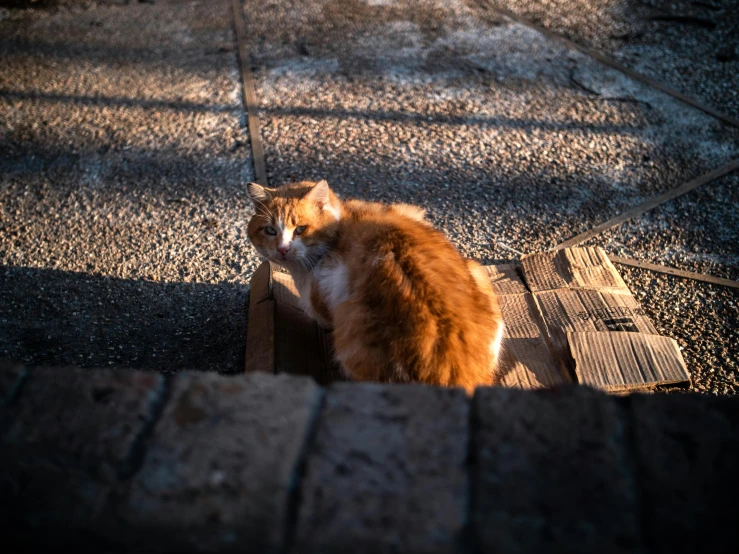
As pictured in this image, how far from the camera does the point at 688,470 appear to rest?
1.36 m

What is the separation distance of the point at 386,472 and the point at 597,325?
167cm

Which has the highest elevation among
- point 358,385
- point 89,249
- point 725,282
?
point 358,385

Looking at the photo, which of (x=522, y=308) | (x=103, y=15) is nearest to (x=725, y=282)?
(x=522, y=308)

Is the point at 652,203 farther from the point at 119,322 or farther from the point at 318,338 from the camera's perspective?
the point at 119,322

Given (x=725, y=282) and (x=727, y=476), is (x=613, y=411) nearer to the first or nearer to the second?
(x=727, y=476)

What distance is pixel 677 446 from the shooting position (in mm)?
1407

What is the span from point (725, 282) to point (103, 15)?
6.06m

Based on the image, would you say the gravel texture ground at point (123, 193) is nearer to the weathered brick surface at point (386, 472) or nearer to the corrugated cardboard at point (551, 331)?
the corrugated cardboard at point (551, 331)

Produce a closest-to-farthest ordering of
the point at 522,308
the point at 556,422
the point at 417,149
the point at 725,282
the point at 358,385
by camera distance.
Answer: the point at 556,422
the point at 358,385
the point at 522,308
the point at 725,282
the point at 417,149

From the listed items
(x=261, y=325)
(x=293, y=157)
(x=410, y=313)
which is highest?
(x=410, y=313)

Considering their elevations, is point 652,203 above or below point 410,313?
below

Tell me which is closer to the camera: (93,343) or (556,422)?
(556,422)

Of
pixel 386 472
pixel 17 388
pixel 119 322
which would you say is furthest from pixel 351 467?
pixel 119 322

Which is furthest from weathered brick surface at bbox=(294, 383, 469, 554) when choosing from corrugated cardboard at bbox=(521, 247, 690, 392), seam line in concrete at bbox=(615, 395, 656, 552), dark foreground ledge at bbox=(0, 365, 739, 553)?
corrugated cardboard at bbox=(521, 247, 690, 392)
